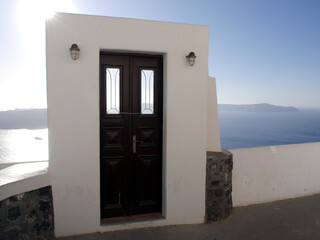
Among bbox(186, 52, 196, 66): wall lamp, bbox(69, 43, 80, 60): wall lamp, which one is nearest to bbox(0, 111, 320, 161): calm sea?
bbox(186, 52, 196, 66): wall lamp

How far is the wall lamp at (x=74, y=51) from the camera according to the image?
3.10 meters

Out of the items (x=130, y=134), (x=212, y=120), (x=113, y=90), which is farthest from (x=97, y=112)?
(x=212, y=120)

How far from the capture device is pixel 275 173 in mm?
4969

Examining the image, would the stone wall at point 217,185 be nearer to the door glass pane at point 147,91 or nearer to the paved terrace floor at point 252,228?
the paved terrace floor at point 252,228

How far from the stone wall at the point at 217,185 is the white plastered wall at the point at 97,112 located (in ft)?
0.41

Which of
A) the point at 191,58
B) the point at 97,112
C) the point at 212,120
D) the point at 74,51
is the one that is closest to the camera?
the point at 74,51

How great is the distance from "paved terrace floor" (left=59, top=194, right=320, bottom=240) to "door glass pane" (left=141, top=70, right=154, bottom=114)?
183 cm

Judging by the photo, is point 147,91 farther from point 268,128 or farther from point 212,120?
point 268,128

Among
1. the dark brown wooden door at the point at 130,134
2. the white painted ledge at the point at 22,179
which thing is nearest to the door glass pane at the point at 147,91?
the dark brown wooden door at the point at 130,134

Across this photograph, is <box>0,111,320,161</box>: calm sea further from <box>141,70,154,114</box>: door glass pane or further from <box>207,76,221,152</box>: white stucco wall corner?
<box>141,70,154,114</box>: door glass pane

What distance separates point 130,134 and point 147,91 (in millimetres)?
718

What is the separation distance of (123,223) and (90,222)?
47 centimetres

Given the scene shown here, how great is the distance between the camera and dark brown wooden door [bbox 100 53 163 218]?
3.56 m

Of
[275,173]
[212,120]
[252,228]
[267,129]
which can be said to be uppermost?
[212,120]
